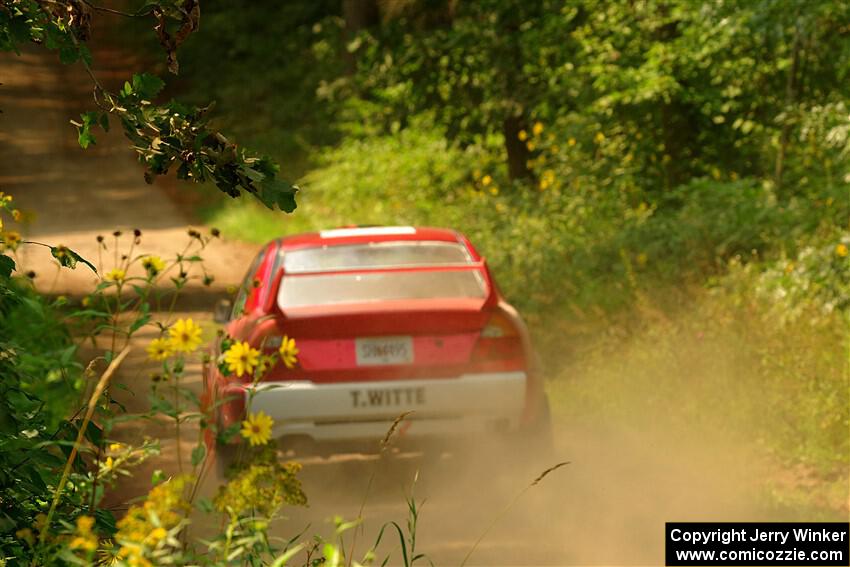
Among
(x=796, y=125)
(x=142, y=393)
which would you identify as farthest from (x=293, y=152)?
(x=142, y=393)

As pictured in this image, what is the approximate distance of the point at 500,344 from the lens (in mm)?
8836

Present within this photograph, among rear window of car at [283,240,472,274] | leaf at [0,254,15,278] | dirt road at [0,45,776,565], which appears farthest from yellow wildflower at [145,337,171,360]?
rear window of car at [283,240,472,274]

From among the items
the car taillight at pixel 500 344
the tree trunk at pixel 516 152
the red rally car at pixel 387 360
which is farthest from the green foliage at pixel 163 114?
the tree trunk at pixel 516 152

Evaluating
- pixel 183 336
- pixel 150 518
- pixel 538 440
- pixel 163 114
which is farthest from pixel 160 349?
pixel 538 440

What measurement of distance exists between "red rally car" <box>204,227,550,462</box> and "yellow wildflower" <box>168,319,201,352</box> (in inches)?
136

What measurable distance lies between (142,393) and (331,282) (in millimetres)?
3702

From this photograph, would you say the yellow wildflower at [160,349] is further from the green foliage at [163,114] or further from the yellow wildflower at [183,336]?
the green foliage at [163,114]

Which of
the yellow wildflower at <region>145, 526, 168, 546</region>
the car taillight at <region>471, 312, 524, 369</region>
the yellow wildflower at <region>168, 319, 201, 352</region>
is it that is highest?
the car taillight at <region>471, 312, 524, 369</region>

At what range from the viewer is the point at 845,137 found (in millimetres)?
11273

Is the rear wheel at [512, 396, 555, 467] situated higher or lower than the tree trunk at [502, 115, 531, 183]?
lower

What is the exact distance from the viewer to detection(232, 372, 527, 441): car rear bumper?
8.58 m

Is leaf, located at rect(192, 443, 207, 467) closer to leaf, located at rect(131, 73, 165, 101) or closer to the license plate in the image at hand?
leaf, located at rect(131, 73, 165, 101)

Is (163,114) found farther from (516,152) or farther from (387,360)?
(516,152)

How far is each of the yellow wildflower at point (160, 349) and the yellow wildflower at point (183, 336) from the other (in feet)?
0.06
